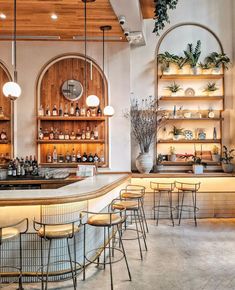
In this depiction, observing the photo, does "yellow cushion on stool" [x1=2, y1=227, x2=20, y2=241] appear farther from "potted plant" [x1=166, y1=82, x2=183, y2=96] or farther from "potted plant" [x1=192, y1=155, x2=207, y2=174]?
"potted plant" [x1=166, y1=82, x2=183, y2=96]

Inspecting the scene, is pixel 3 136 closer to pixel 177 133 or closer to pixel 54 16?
pixel 54 16

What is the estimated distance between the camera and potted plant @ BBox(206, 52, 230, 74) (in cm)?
655

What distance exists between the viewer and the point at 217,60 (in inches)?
259

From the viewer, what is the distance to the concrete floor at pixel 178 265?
332cm

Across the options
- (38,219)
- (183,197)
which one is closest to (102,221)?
(38,219)

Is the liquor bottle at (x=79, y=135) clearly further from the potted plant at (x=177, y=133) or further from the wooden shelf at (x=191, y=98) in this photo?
the potted plant at (x=177, y=133)

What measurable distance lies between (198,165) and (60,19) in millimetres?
3755

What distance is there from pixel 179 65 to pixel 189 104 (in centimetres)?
86

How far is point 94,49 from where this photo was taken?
634cm

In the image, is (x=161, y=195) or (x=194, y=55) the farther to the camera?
(x=194, y=55)

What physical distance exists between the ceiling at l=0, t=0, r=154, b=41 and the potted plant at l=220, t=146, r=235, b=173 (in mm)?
3166

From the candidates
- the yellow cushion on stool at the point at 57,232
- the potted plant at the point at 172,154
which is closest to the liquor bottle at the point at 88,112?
the potted plant at the point at 172,154

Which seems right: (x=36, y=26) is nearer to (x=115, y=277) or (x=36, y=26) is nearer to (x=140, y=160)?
(x=140, y=160)

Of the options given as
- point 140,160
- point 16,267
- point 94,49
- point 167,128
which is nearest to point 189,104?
point 167,128
